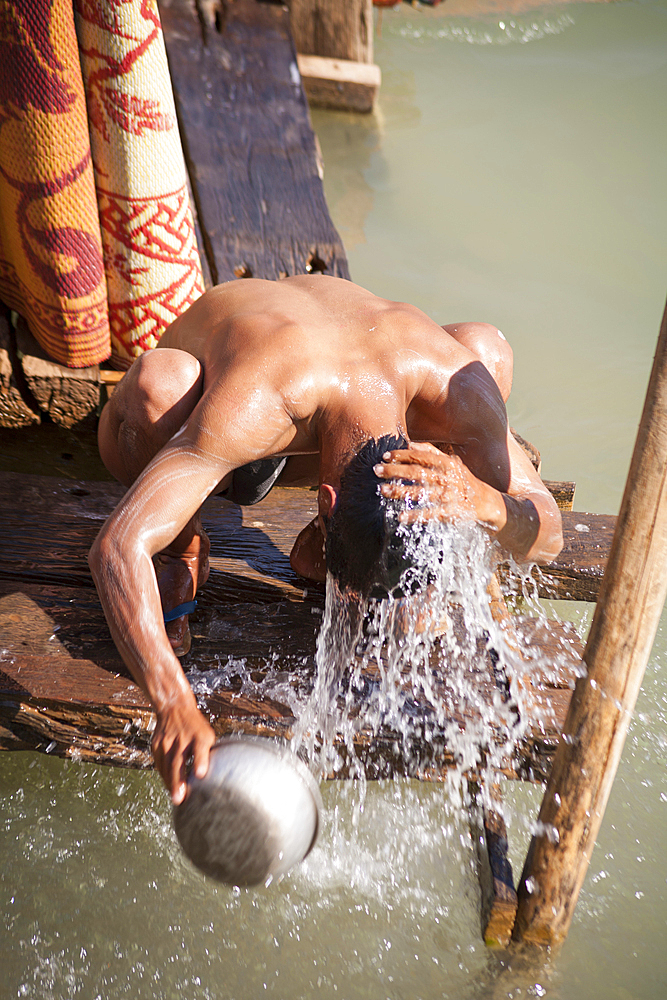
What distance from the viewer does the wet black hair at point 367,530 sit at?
5.39 ft

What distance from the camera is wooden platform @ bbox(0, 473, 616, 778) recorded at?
6.48ft

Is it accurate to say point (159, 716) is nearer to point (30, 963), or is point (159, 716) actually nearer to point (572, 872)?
point (30, 963)

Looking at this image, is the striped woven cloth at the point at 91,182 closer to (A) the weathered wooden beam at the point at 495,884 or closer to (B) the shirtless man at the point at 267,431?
(B) the shirtless man at the point at 267,431

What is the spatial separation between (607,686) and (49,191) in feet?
7.09

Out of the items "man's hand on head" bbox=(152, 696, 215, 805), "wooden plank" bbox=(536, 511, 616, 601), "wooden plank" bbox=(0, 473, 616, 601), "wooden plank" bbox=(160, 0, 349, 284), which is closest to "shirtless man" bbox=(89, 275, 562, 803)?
"man's hand on head" bbox=(152, 696, 215, 805)

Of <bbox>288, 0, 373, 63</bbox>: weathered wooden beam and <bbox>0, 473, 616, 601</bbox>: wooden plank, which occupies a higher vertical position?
<bbox>288, 0, 373, 63</bbox>: weathered wooden beam

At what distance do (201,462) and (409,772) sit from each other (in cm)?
96

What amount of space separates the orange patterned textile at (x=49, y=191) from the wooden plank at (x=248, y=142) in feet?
2.70

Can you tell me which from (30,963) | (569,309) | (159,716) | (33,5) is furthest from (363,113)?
(30,963)

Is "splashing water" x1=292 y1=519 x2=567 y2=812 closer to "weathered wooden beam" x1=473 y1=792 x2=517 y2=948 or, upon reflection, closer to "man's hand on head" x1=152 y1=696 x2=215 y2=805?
"weathered wooden beam" x1=473 y1=792 x2=517 y2=948

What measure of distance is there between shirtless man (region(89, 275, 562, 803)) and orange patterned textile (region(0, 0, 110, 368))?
1.99ft

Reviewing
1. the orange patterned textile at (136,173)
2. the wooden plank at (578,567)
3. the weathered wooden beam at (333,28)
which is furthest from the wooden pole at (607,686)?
the weathered wooden beam at (333,28)

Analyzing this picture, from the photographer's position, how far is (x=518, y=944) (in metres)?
1.85

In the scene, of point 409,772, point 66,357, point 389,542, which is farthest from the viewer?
point 66,357
